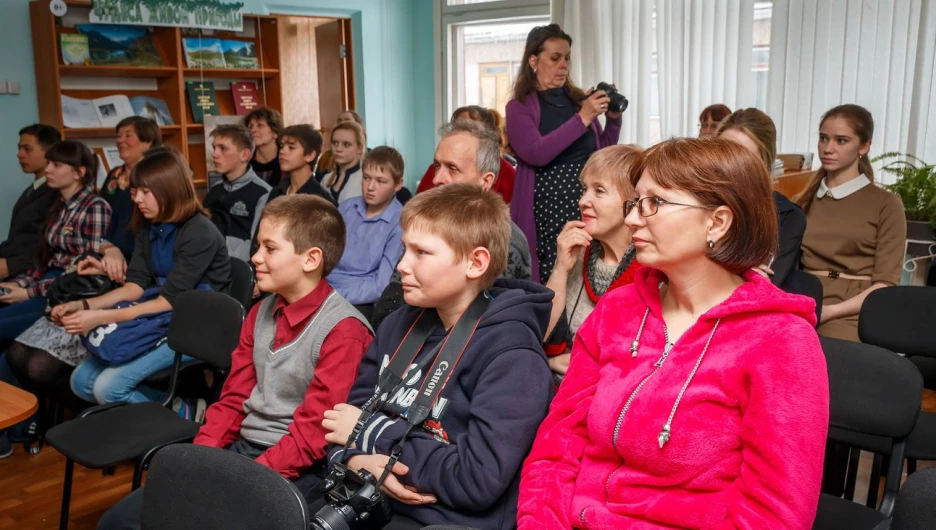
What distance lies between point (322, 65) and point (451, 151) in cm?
464

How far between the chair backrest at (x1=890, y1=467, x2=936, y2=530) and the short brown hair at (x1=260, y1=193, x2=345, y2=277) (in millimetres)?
1412

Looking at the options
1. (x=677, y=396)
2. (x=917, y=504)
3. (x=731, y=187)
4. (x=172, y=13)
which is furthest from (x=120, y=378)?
(x=172, y=13)

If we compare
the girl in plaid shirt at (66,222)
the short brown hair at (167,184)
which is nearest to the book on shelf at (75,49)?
the girl in plaid shirt at (66,222)

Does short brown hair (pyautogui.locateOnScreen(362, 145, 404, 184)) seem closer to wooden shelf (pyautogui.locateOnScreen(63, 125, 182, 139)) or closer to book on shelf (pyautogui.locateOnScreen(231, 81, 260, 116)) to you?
wooden shelf (pyautogui.locateOnScreen(63, 125, 182, 139))

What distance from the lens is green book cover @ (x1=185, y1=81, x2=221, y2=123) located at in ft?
18.7

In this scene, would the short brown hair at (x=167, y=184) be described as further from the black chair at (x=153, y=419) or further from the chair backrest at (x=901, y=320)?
the chair backrest at (x=901, y=320)

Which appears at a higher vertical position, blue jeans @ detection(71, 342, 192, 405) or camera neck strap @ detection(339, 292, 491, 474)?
camera neck strap @ detection(339, 292, 491, 474)

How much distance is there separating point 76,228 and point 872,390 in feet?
10.8

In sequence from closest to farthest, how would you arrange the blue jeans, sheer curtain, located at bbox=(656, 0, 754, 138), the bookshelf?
the blue jeans
the bookshelf
sheer curtain, located at bbox=(656, 0, 754, 138)

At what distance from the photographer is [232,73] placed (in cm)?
593

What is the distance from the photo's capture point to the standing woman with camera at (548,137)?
3.18m

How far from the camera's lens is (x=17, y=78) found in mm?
5008

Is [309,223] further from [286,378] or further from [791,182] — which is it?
[791,182]

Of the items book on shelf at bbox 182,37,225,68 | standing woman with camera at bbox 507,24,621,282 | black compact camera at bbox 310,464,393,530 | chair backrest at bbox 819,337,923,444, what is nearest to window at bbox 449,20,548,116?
book on shelf at bbox 182,37,225,68
